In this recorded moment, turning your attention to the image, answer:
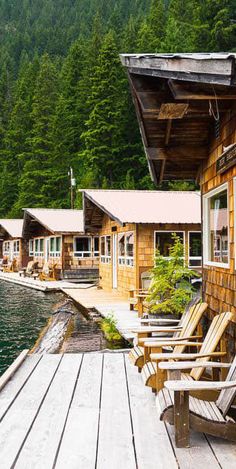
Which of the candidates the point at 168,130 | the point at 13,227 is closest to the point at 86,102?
the point at 13,227

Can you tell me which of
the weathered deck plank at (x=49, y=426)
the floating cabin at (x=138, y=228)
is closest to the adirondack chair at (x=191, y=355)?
the weathered deck plank at (x=49, y=426)

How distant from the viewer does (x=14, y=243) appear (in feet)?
113

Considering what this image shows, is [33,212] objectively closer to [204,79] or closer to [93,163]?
[93,163]

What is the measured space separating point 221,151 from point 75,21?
6757 centimetres

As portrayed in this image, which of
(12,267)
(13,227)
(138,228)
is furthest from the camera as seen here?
(13,227)

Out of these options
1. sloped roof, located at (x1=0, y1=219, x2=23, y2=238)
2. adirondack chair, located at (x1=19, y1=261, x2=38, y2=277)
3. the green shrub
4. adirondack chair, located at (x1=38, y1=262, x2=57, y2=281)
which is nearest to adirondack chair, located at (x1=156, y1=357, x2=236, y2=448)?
the green shrub

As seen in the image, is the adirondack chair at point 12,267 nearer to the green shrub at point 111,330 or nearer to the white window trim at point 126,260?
the white window trim at point 126,260

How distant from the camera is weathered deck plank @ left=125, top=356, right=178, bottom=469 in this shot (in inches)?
129

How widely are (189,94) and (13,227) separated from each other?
2977 cm

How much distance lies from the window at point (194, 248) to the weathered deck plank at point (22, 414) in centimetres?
1018

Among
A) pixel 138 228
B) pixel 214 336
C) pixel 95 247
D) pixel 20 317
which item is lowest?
pixel 20 317

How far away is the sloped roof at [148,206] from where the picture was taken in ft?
47.6

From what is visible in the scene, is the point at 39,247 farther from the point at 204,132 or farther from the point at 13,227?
the point at 204,132

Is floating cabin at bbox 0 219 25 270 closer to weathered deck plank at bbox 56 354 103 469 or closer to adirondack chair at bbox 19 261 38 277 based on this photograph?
adirondack chair at bbox 19 261 38 277
